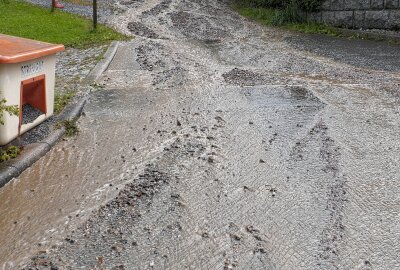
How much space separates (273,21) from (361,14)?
8.59 ft

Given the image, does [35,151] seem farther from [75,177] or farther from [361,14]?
[361,14]

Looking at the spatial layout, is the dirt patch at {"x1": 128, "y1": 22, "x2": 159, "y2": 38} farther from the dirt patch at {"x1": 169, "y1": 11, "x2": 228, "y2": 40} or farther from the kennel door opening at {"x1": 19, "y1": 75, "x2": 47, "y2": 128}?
the kennel door opening at {"x1": 19, "y1": 75, "x2": 47, "y2": 128}

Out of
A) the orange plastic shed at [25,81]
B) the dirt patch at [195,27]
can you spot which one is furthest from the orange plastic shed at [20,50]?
the dirt patch at [195,27]

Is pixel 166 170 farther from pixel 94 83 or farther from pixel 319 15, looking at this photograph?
pixel 319 15

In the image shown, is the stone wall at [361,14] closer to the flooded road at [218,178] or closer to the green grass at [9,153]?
the flooded road at [218,178]

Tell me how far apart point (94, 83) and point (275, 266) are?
5.00m

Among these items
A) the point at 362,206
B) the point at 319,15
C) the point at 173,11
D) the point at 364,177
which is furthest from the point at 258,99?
the point at 173,11

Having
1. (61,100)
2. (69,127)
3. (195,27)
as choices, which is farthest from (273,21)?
(69,127)

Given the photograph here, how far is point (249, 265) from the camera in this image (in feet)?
10.5

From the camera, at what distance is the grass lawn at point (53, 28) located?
1027 centimetres

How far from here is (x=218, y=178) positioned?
446 cm

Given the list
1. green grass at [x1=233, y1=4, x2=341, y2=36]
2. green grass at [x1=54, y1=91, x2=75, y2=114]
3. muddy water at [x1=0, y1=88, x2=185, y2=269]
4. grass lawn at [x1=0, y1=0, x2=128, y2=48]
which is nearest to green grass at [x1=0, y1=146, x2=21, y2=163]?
muddy water at [x1=0, y1=88, x2=185, y2=269]

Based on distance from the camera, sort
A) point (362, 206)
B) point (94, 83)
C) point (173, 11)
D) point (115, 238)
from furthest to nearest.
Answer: point (173, 11) < point (94, 83) < point (362, 206) < point (115, 238)

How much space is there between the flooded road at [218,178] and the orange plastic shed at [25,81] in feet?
1.60
